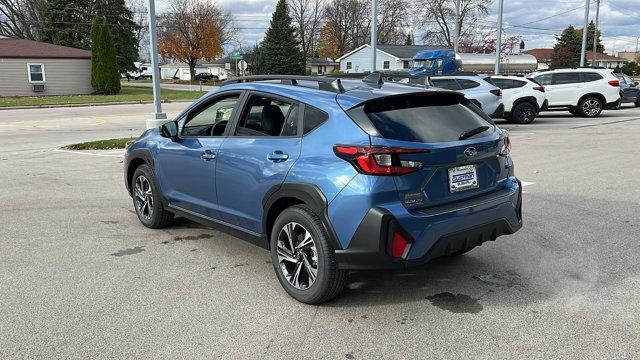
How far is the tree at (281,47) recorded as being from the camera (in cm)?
5844

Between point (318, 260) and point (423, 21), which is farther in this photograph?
point (423, 21)

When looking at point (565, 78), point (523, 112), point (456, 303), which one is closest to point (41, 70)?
point (523, 112)

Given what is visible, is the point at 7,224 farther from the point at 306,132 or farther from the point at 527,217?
the point at 527,217

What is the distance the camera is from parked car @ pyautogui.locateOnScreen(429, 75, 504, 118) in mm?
15836

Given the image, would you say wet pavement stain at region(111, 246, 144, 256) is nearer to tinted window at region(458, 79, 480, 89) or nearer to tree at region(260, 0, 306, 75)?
tinted window at region(458, 79, 480, 89)

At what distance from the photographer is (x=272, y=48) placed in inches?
2313

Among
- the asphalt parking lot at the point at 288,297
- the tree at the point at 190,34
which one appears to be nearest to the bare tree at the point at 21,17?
the tree at the point at 190,34

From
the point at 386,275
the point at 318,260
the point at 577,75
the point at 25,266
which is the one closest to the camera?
the point at 318,260

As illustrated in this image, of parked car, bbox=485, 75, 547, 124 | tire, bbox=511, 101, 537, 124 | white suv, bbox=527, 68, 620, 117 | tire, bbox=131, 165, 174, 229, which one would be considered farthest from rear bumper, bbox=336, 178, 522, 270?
white suv, bbox=527, 68, 620, 117

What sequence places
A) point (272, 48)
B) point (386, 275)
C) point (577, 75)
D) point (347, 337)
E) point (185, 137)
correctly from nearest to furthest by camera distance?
point (347, 337)
point (386, 275)
point (185, 137)
point (577, 75)
point (272, 48)

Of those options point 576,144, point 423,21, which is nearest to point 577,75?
point 576,144

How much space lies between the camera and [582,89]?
789 inches

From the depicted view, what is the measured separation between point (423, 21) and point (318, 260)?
2984 inches

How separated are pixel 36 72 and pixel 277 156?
38275 mm
